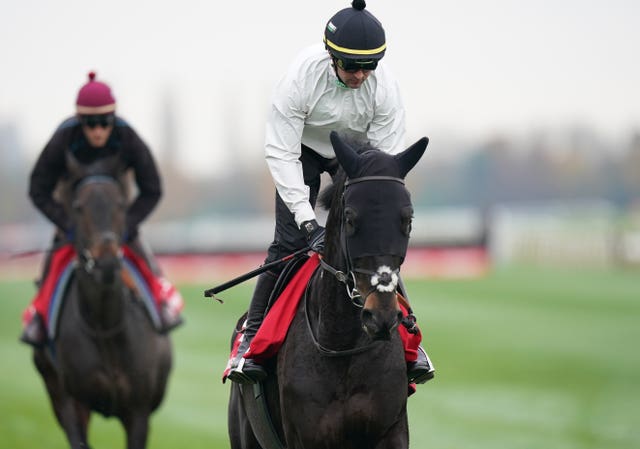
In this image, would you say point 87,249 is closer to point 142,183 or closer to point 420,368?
point 142,183

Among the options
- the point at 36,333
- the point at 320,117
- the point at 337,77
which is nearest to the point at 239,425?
the point at 320,117

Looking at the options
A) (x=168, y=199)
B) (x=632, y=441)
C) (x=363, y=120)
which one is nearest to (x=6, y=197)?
(x=168, y=199)

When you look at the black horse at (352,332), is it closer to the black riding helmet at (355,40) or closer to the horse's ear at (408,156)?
the horse's ear at (408,156)

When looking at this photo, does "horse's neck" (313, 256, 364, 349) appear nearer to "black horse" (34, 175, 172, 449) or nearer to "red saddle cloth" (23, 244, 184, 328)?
"black horse" (34, 175, 172, 449)

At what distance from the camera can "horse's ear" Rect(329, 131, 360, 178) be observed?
569 centimetres

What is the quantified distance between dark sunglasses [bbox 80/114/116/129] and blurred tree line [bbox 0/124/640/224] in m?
48.1

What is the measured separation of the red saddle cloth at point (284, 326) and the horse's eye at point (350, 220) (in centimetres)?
82

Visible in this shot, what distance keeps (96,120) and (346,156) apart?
14.6 ft

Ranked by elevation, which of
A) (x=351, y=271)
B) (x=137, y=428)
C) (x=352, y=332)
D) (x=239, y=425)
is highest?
(x=351, y=271)

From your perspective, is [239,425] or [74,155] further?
[74,155]

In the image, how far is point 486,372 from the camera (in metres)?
19.1

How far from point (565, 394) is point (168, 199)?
2015 inches

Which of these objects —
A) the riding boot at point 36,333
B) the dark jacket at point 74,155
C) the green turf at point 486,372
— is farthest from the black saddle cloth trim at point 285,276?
the green turf at point 486,372

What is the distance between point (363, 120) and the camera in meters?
6.54
